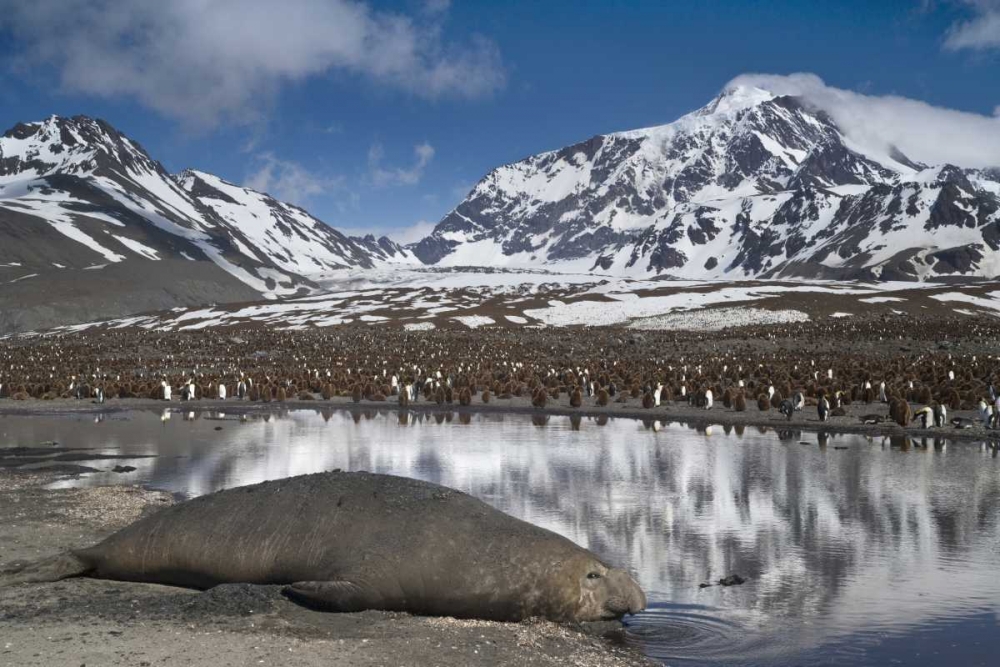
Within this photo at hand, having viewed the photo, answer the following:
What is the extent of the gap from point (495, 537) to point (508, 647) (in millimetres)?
1230

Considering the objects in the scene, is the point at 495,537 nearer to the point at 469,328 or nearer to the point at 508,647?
the point at 508,647

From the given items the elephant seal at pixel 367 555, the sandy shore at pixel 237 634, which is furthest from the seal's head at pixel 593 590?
the sandy shore at pixel 237 634

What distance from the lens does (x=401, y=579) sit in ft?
27.4

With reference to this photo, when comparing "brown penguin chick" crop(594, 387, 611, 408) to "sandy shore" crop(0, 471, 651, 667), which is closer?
"sandy shore" crop(0, 471, 651, 667)

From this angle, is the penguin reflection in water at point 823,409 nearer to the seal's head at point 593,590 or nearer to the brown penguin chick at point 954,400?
the brown penguin chick at point 954,400

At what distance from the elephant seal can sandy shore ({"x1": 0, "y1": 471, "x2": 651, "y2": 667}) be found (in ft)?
0.60

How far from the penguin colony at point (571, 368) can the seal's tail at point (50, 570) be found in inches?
945

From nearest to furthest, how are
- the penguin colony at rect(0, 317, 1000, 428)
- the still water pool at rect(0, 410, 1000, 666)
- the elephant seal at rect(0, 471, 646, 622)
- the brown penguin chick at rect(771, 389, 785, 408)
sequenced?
the elephant seal at rect(0, 471, 646, 622), the still water pool at rect(0, 410, 1000, 666), the brown penguin chick at rect(771, 389, 785, 408), the penguin colony at rect(0, 317, 1000, 428)

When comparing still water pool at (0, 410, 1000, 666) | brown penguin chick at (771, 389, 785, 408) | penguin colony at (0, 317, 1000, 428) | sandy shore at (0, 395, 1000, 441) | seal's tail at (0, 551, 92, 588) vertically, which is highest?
penguin colony at (0, 317, 1000, 428)

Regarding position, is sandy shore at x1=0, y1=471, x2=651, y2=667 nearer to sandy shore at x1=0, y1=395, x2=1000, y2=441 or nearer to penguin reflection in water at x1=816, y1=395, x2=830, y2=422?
sandy shore at x1=0, y1=395, x2=1000, y2=441

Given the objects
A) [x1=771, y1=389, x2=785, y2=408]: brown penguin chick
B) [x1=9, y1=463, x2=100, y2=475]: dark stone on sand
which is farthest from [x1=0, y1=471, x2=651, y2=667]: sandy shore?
[x1=771, y1=389, x2=785, y2=408]: brown penguin chick

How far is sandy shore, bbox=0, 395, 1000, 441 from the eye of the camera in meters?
26.5

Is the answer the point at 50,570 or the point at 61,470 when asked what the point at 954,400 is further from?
the point at 50,570

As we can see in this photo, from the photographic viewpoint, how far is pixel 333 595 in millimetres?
8070
